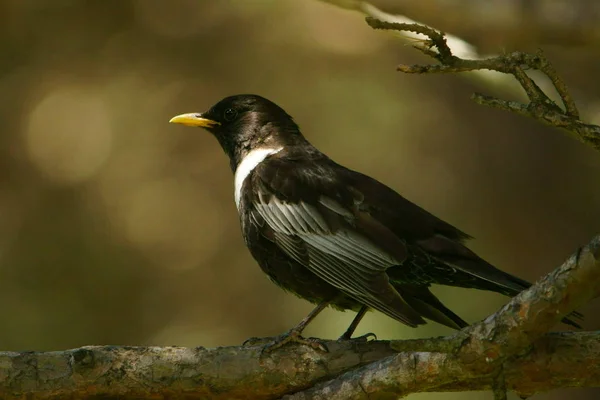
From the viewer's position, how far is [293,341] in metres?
4.48

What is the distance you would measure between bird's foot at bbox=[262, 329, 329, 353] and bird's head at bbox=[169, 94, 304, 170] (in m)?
1.71

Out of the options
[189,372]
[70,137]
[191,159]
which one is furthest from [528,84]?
[70,137]

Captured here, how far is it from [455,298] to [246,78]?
11.5 feet

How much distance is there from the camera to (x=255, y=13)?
10.3m

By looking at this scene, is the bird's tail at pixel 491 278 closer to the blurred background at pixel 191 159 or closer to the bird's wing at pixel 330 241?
the bird's wing at pixel 330 241

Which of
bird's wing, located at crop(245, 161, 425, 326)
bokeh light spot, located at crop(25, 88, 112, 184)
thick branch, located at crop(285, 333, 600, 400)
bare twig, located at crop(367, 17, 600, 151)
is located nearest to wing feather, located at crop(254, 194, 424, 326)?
bird's wing, located at crop(245, 161, 425, 326)

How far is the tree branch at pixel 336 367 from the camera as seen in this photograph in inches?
138

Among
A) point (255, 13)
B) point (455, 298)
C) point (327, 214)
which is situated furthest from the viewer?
point (255, 13)

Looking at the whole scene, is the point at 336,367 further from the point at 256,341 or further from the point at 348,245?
the point at 348,245

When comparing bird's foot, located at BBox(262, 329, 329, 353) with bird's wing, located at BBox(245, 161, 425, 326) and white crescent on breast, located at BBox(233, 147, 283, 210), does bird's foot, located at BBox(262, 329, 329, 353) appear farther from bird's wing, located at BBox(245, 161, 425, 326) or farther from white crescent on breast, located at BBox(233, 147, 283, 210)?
white crescent on breast, located at BBox(233, 147, 283, 210)

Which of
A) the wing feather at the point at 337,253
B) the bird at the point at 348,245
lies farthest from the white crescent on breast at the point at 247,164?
the wing feather at the point at 337,253

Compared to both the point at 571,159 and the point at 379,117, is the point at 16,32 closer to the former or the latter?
the point at 379,117

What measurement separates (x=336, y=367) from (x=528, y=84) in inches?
64.8

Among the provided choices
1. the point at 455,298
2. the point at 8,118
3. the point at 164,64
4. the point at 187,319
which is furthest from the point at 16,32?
the point at 455,298
